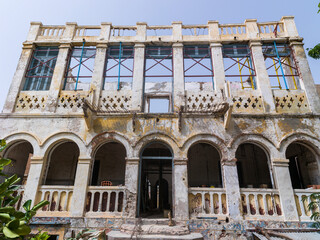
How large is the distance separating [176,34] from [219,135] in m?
5.77

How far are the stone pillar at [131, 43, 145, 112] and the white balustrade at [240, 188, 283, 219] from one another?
18.1ft

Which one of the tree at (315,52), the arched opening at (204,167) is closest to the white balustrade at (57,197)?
the arched opening at (204,167)

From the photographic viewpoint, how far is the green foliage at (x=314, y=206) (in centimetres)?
720

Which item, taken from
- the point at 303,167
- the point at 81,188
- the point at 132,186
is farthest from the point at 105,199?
the point at 303,167

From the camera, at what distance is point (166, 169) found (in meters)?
15.4

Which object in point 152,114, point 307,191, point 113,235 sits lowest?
point 113,235

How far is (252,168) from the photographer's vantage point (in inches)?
455

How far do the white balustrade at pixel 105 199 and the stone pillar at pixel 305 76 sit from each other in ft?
28.9

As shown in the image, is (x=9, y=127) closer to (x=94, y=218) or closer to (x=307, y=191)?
(x=94, y=218)

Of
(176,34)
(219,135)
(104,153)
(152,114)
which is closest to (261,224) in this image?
(219,135)

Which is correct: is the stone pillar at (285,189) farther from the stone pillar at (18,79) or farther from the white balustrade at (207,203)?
the stone pillar at (18,79)

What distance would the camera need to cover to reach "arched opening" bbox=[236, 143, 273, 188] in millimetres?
11352

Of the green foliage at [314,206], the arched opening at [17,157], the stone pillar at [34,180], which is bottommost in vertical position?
the green foliage at [314,206]

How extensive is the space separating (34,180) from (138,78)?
604cm
